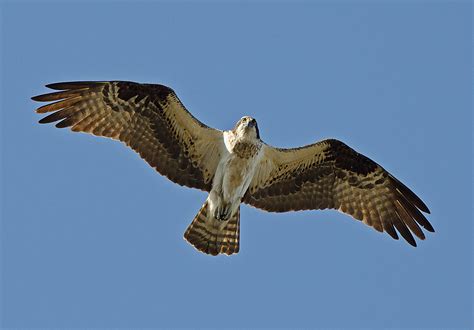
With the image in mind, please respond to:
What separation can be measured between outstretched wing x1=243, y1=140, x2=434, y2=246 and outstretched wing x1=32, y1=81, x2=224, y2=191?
1.02 meters

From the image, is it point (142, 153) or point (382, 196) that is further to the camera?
point (382, 196)

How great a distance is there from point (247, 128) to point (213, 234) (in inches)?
76.0

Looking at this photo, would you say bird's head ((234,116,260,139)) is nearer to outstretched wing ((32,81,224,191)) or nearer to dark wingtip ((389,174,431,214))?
outstretched wing ((32,81,224,191))

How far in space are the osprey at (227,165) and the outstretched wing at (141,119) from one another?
0.02 metres

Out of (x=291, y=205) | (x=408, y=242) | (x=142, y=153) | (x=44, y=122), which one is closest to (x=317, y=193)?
(x=291, y=205)

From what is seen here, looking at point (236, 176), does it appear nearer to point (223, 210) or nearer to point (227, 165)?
point (227, 165)

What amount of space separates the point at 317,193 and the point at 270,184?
0.82 metres

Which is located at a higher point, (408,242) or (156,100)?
(156,100)

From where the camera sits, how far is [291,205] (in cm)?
1680

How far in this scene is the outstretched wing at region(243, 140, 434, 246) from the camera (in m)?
16.6

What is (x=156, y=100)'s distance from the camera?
16.0 metres

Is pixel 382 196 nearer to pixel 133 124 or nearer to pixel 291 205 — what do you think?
pixel 291 205

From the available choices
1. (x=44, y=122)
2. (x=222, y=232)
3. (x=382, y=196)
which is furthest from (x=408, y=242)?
(x=44, y=122)

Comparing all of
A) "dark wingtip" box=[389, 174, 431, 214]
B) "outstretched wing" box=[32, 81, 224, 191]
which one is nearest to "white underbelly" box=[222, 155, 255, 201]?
"outstretched wing" box=[32, 81, 224, 191]
